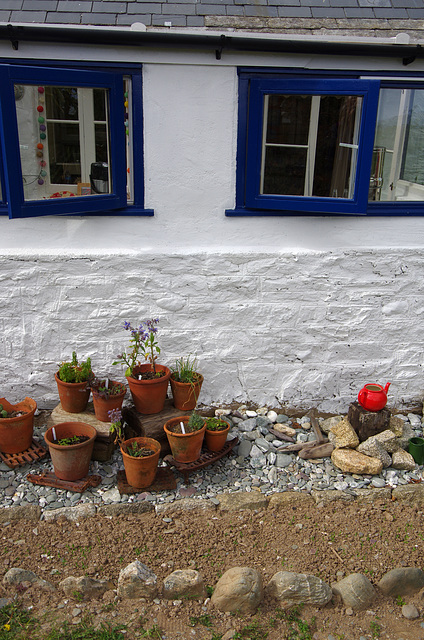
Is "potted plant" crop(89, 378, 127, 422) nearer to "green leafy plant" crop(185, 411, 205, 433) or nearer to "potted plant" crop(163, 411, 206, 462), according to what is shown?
"potted plant" crop(163, 411, 206, 462)

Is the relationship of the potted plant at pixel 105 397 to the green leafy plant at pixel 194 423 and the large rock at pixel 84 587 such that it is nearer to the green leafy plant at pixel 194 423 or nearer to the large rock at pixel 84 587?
the green leafy plant at pixel 194 423

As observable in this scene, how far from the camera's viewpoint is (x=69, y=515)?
4027mm

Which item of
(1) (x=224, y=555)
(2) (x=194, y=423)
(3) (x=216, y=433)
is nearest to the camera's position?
(1) (x=224, y=555)

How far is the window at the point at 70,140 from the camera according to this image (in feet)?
13.6

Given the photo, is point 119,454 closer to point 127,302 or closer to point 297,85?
point 127,302

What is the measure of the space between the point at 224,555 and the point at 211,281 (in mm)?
2215

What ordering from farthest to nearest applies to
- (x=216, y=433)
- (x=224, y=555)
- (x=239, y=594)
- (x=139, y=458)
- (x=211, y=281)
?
(x=211, y=281)
(x=216, y=433)
(x=139, y=458)
(x=224, y=555)
(x=239, y=594)

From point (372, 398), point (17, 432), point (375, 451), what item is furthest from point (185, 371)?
point (375, 451)

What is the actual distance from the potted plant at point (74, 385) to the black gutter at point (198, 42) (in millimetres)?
2496

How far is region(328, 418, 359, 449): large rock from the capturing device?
480 centimetres

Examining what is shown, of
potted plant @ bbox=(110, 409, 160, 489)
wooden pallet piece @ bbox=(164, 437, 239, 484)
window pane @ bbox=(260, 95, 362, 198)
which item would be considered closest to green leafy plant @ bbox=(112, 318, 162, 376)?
potted plant @ bbox=(110, 409, 160, 489)

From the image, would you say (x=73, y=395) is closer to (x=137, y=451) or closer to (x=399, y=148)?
(x=137, y=451)

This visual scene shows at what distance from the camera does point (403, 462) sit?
184 inches

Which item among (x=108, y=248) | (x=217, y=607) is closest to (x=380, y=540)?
(x=217, y=607)
